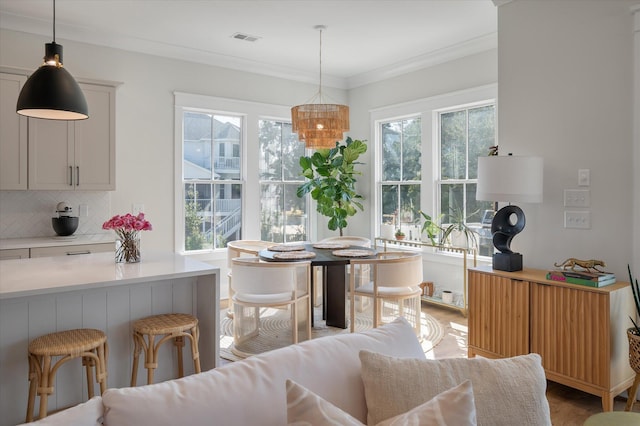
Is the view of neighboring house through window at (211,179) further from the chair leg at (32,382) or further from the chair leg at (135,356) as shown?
the chair leg at (32,382)

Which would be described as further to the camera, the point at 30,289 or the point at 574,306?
the point at 574,306

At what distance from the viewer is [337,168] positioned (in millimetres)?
5855

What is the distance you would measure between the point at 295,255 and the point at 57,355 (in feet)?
7.14

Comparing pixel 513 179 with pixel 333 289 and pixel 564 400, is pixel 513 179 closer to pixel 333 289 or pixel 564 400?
pixel 564 400

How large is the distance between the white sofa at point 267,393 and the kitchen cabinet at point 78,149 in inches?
144

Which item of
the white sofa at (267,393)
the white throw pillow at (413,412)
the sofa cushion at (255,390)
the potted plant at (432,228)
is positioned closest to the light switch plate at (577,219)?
the potted plant at (432,228)

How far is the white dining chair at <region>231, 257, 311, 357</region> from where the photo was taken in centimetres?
352

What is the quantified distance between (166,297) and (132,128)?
2.63 metres

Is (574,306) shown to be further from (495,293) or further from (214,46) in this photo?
(214,46)

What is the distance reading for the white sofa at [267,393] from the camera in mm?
1038

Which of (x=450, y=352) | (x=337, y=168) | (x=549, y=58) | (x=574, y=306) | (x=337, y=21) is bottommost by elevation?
(x=450, y=352)

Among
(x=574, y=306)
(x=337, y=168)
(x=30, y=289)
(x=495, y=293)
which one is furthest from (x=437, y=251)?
(x=30, y=289)

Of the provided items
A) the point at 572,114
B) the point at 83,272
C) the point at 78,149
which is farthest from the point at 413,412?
the point at 78,149

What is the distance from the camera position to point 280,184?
6.07m
